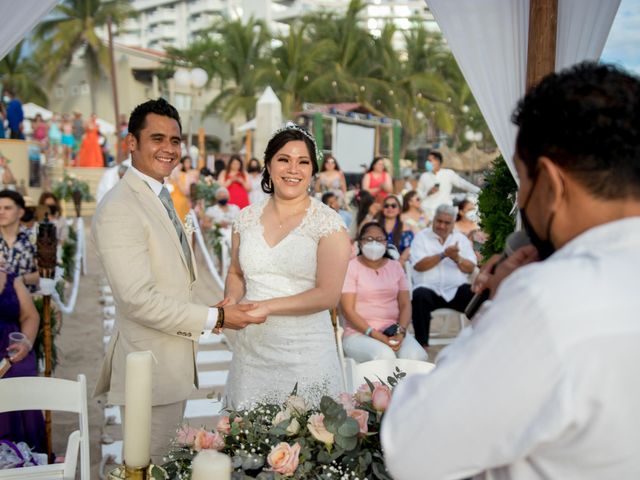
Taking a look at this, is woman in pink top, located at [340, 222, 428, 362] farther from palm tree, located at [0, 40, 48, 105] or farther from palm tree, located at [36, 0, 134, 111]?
palm tree, located at [0, 40, 48, 105]

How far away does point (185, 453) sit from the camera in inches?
74.7

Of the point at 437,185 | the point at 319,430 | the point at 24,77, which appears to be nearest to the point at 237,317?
the point at 319,430

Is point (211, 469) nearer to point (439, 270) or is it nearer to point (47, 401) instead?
point (47, 401)

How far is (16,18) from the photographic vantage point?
368 centimetres

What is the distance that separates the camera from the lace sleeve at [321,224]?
10.5 ft

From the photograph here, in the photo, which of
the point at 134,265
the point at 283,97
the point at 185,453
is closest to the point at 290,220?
the point at 134,265

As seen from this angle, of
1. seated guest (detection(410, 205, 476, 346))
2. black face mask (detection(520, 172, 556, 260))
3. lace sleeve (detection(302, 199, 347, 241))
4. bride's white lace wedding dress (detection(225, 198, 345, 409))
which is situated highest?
black face mask (detection(520, 172, 556, 260))

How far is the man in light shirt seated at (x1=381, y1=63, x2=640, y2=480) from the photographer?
0.89 metres

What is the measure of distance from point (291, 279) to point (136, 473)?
6.48ft

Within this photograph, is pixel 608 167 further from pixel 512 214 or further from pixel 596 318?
pixel 512 214

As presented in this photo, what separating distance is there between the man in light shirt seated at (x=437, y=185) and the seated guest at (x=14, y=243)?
7113 millimetres

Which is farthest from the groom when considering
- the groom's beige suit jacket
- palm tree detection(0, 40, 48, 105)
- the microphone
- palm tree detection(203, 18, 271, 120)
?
palm tree detection(0, 40, 48, 105)

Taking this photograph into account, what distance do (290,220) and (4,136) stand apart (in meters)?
17.8

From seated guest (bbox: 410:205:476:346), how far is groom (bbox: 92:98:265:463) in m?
4.12
